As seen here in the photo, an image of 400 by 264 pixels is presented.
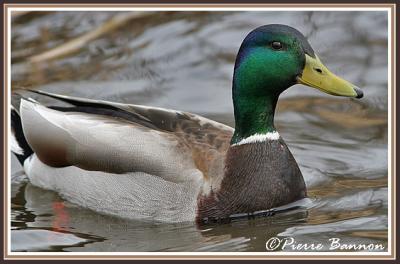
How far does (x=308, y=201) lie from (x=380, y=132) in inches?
67.5

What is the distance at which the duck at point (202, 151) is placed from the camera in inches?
288

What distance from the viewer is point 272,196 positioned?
746 centimetres

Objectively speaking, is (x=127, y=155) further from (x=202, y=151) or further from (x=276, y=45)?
(x=276, y=45)

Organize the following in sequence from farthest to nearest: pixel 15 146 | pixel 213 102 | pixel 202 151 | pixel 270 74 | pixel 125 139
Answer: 1. pixel 213 102
2. pixel 15 146
3. pixel 125 139
4. pixel 202 151
5. pixel 270 74

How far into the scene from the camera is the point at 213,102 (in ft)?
32.4

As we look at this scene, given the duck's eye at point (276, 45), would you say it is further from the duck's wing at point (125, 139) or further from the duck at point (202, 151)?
the duck's wing at point (125, 139)

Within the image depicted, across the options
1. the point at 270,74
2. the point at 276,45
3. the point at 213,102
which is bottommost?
the point at 213,102

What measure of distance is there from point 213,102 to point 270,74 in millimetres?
2542

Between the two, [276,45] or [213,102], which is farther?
[213,102]

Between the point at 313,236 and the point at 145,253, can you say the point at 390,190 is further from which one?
the point at 145,253

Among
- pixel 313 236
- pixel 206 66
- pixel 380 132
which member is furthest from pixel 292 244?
pixel 206 66

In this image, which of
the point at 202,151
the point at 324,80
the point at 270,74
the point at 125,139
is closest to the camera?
Result: the point at 324,80

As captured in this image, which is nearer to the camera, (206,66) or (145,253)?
(145,253)

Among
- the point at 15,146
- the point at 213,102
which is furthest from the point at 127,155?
the point at 213,102
